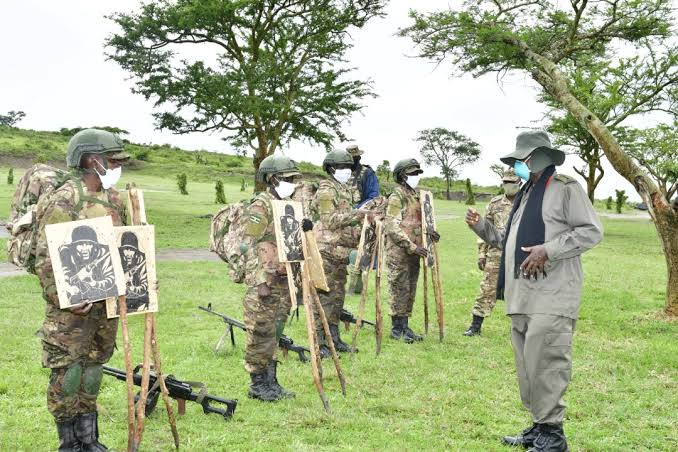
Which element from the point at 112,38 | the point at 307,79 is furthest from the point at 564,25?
the point at 112,38

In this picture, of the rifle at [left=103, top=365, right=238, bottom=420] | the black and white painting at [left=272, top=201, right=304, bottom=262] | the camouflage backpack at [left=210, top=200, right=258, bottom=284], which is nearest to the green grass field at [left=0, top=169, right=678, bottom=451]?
the rifle at [left=103, top=365, right=238, bottom=420]

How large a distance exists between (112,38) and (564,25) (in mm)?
21228

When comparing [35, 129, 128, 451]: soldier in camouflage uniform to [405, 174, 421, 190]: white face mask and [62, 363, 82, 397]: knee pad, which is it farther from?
[405, 174, 421, 190]: white face mask

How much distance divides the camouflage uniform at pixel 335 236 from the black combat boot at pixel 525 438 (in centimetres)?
360

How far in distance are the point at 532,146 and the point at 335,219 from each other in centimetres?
359

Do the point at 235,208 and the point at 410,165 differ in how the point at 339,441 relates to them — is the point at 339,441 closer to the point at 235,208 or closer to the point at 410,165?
the point at 235,208

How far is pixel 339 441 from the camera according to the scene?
5.56m

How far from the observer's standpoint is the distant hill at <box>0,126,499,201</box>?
5647 cm

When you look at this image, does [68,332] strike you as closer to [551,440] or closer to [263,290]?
[263,290]

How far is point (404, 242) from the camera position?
8.88 meters

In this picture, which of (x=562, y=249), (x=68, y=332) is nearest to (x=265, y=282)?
(x=68, y=332)

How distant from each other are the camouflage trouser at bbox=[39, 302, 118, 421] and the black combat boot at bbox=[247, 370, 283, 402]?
1958 mm

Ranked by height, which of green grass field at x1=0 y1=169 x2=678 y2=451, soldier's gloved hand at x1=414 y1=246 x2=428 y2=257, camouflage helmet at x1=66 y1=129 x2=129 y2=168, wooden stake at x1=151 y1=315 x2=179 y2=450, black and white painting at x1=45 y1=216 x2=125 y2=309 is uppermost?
camouflage helmet at x1=66 y1=129 x2=129 y2=168

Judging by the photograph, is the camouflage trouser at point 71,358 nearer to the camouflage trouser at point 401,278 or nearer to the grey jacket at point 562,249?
the grey jacket at point 562,249
